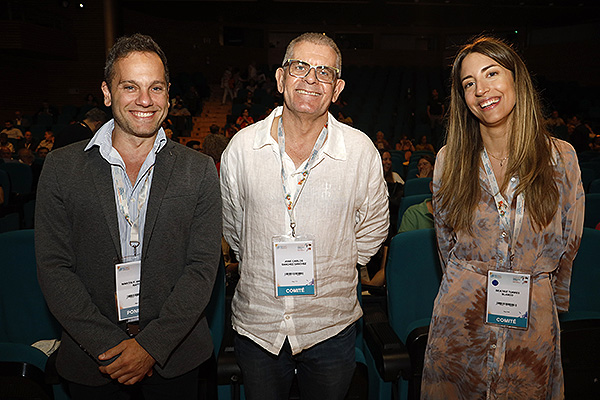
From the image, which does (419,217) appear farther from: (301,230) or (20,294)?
(20,294)

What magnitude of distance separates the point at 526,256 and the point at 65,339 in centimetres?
146

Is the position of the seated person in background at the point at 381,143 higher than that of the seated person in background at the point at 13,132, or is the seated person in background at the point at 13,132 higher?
the seated person in background at the point at 13,132

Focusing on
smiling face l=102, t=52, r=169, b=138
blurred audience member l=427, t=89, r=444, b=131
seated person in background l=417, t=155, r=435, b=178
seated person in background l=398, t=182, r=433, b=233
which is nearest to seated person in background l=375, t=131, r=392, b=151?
seated person in background l=417, t=155, r=435, b=178

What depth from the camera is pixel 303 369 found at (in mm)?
1462

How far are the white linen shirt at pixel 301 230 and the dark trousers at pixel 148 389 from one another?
0.75 ft

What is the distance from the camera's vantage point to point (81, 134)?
12.8 feet

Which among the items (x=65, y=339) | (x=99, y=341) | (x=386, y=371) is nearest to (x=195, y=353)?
(x=99, y=341)

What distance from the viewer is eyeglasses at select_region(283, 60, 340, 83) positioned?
1400mm

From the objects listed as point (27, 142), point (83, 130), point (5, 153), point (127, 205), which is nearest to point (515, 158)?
point (127, 205)

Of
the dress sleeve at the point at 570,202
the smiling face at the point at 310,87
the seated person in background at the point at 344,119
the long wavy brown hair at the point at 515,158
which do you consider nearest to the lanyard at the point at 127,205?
the smiling face at the point at 310,87

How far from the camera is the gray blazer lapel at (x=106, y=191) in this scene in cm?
127

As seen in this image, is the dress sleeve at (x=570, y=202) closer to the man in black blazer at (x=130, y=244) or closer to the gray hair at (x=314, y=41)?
the gray hair at (x=314, y=41)

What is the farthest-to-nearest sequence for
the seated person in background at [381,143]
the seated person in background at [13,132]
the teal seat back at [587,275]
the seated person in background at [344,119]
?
the seated person in background at [344,119] → the seated person in background at [13,132] → the seated person in background at [381,143] → the teal seat back at [587,275]

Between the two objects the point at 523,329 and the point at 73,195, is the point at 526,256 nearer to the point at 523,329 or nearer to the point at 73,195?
the point at 523,329
